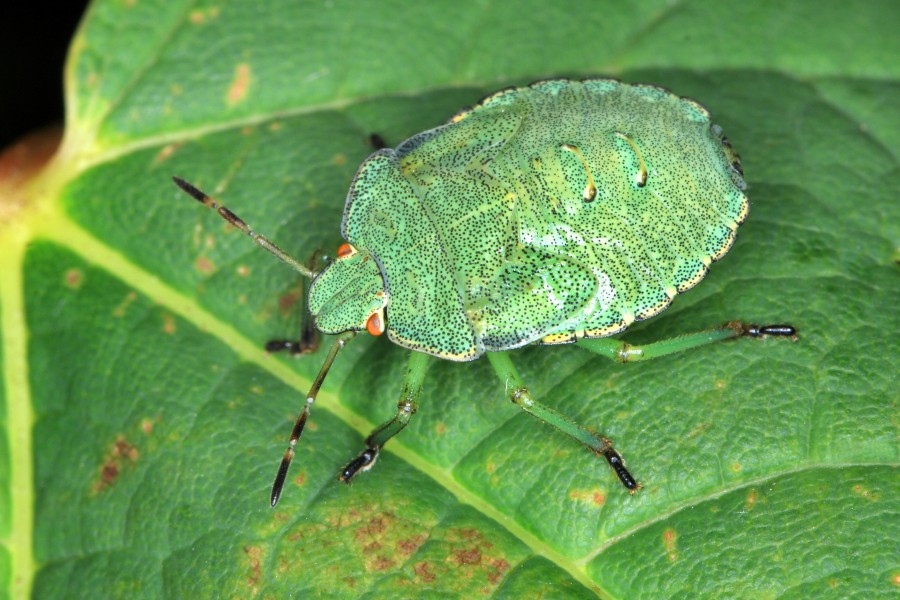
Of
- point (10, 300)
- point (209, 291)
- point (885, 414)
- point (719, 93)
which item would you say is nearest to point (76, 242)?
point (10, 300)

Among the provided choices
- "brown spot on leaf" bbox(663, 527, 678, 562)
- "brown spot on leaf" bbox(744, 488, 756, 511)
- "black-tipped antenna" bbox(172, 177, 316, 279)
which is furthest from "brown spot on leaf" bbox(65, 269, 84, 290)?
"brown spot on leaf" bbox(744, 488, 756, 511)

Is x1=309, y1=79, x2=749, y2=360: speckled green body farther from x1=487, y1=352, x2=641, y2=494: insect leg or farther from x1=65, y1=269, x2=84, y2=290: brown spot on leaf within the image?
x1=65, y1=269, x2=84, y2=290: brown spot on leaf

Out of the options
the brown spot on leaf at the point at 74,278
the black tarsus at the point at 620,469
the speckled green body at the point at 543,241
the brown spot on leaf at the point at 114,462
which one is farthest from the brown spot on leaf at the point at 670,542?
the brown spot on leaf at the point at 74,278

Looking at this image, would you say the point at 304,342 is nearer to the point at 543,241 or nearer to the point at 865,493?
the point at 543,241

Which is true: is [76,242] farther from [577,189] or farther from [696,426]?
[696,426]

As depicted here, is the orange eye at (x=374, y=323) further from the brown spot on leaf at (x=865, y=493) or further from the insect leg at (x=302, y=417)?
the brown spot on leaf at (x=865, y=493)
